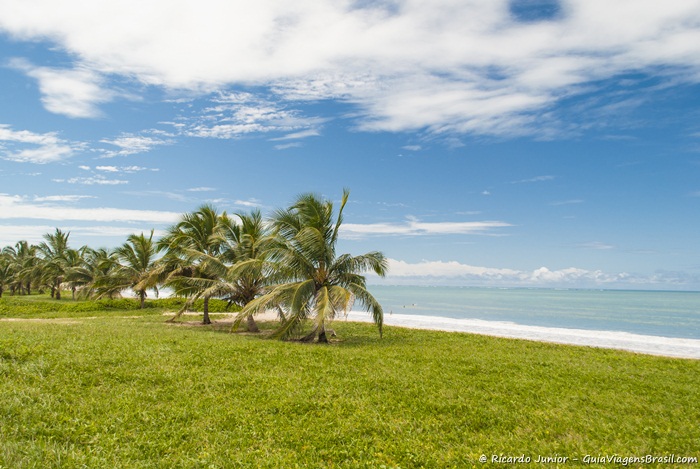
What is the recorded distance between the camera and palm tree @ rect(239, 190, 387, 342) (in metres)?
14.0

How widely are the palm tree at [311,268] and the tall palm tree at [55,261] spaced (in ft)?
102

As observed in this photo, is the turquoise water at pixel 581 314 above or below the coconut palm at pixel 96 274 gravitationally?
below

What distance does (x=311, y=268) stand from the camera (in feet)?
48.1

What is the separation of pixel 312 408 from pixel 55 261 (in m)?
41.7

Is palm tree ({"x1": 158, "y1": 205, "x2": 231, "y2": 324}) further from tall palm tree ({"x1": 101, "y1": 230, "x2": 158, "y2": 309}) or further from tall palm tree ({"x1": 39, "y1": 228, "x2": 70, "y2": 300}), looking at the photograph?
tall palm tree ({"x1": 39, "y1": 228, "x2": 70, "y2": 300})

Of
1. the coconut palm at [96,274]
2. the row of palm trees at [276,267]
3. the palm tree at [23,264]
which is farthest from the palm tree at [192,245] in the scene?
the palm tree at [23,264]

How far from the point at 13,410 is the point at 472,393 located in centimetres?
786

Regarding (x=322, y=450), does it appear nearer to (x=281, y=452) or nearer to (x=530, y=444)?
(x=281, y=452)

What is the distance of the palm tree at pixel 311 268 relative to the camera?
1401 centimetres

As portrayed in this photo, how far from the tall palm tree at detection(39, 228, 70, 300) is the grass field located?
33.6 metres

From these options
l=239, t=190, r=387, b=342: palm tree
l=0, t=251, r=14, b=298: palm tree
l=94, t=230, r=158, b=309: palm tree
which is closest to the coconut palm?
l=94, t=230, r=158, b=309: palm tree

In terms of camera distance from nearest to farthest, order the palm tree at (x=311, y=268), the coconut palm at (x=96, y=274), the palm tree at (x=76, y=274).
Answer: the palm tree at (x=311, y=268) → the coconut palm at (x=96, y=274) → the palm tree at (x=76, y=274)

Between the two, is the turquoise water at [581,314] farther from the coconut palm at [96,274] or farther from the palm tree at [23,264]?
the palm tree at [23,264]

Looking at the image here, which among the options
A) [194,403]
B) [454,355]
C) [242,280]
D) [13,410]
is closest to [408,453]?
[194,403]
